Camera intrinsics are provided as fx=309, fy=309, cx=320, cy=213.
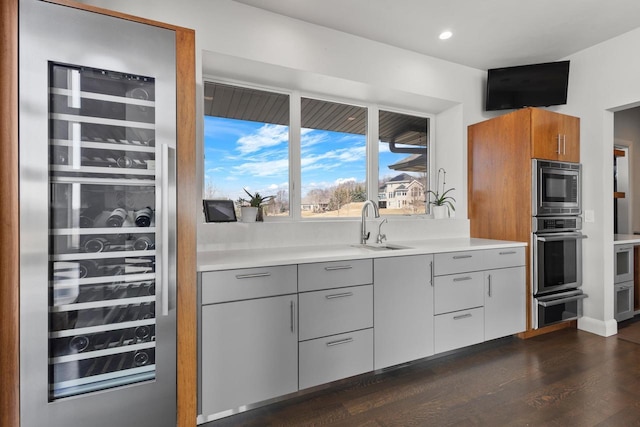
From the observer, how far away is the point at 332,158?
10.0 feet

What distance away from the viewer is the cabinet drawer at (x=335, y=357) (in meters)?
1.90

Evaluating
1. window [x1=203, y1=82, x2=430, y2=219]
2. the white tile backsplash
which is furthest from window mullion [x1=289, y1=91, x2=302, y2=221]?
the white tile backsplash

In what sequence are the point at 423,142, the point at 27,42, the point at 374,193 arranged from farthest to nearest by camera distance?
the point at 423,142
the point at 374,193
the point at 27,42

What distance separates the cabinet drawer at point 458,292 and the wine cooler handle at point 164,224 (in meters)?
1.84

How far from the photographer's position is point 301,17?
7.98 feet

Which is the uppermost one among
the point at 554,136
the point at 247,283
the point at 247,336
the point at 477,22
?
the point at 477,22

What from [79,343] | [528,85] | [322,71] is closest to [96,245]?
[79,343]

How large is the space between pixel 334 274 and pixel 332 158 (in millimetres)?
1417

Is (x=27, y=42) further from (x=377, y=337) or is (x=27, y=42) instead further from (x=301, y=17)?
(x=377, y=337)

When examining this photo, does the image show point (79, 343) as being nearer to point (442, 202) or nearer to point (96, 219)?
point (96, 219)

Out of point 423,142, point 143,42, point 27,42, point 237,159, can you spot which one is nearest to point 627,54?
point 423,142

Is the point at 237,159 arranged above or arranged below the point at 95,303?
above

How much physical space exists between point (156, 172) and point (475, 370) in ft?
8.20

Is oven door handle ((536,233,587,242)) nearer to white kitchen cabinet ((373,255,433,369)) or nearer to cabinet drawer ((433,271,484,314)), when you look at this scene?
cabinet drawer ((433,271,484,314))
